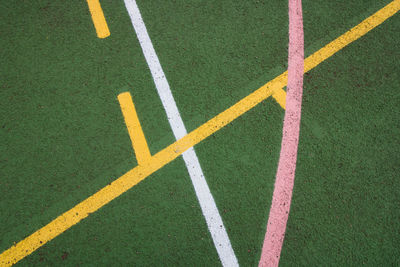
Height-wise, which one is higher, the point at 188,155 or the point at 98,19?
the point at 98,19

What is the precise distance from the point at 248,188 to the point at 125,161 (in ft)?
Answer: 4.93

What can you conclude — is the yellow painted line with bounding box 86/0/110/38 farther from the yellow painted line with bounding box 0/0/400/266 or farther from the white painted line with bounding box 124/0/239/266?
the yellow painted line with bounding box 0/0/400/266

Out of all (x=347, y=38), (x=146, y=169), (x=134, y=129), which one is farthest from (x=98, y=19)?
(x=347, y=38)

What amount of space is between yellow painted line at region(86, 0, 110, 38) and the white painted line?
0.37 m

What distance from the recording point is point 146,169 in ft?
9.84

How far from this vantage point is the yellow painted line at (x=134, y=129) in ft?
10.0

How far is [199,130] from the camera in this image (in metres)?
3.12

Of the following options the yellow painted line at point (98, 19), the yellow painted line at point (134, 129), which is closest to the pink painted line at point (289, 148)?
the yellow painted line at point (134, 129)

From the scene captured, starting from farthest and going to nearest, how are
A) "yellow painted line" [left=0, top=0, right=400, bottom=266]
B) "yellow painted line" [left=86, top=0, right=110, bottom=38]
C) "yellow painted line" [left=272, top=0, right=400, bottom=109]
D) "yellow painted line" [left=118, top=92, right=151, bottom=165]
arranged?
1. "yellow painted line" [left=86, top=0, right=110, bottom=38]
2. "yellow painted line" [left=272, top=0, right=400, bottom=109]
3. "yellow painted line" [left=118, top=92, right=151, bottom=165]
4. "yellow painted line" [left=0, top=0, right=400, bottom=266]

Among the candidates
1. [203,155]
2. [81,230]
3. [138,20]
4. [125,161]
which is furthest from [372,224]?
[138,20]

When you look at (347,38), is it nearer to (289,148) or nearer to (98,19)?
(289,148)

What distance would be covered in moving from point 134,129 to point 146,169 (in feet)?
1.72

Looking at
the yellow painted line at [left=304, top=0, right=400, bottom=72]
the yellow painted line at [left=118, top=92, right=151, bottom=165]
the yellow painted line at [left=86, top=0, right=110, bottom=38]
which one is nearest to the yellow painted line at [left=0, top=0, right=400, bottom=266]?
the yellow painted line at [left=304, top=0, right=400, bottom=72]

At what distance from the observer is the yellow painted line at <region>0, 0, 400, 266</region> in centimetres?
278
